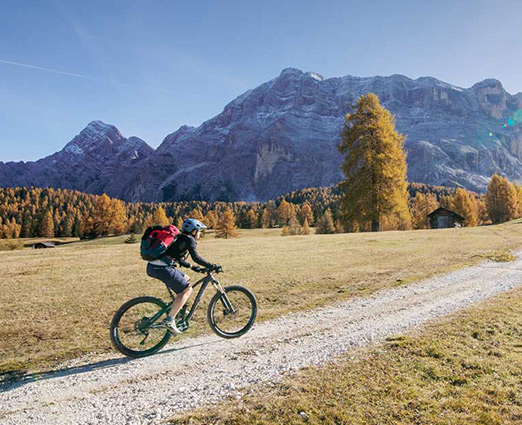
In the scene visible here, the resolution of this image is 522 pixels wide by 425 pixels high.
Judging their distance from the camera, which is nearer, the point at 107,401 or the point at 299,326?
the point at 107,401

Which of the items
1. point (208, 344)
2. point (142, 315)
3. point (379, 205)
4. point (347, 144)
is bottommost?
point (208, 344)

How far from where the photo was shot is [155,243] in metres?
8.20

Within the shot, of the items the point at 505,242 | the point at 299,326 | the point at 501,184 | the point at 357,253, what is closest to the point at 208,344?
the point at 299,326

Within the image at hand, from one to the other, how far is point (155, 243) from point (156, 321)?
2.00m

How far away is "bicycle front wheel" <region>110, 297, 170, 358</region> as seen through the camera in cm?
793

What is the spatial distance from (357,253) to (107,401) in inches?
792

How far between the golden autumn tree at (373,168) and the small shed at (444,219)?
37.6 metres

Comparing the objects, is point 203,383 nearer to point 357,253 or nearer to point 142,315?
point 142,315

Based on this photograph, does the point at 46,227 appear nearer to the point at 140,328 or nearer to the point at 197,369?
the point at 140,328

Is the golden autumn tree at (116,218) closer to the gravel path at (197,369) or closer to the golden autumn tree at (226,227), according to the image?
the golden autumn tree at (226,227)

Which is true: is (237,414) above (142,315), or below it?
below

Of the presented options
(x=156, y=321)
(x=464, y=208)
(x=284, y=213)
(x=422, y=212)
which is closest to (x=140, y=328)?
(x=156, y=321)

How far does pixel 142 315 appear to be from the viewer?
26.9ft

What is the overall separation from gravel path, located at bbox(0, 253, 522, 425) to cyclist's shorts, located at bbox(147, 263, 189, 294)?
158cm
